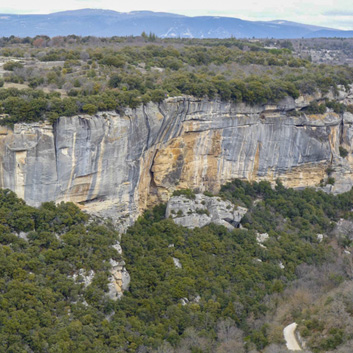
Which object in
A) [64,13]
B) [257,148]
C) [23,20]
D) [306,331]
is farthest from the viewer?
[64,13]

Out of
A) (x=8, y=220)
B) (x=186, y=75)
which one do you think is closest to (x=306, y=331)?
(x=8, y=220)

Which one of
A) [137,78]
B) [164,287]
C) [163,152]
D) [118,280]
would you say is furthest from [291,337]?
[137,78]

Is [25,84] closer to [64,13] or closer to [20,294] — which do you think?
[20,294]

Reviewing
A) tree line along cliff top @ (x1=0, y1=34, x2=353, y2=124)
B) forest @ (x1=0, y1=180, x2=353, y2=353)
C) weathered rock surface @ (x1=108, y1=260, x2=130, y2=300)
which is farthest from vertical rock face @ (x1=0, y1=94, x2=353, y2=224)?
weathered rock surface @ (x1=108, y1=260, x2=130, y2=300)

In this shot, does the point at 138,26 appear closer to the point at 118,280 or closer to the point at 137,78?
the point at 137,78

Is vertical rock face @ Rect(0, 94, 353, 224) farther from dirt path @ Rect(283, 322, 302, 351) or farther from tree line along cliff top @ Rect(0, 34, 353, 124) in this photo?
dirt path @ Rect(283, 322, 302, 351)

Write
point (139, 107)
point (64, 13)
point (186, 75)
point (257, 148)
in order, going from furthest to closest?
point (64, 13) < point (257, 148) < point (186, 75) < point (139, 107)
